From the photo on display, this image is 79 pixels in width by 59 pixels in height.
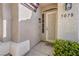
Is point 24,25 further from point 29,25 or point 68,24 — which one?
point 68,24

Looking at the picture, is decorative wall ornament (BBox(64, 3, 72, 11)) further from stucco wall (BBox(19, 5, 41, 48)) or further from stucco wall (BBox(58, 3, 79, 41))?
stucco wall (BBox(19, 5, 41, 48))

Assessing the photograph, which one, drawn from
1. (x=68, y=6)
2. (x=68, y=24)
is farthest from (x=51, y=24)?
(x=68, y=6)

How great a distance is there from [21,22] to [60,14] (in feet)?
2.31

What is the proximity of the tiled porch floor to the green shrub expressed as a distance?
0.14 meters

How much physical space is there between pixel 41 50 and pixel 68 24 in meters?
0.68

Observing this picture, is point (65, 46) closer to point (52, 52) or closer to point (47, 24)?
point (52, 52)

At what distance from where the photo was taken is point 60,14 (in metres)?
2.13

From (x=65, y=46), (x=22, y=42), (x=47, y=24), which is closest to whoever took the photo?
(x=65, y=46)

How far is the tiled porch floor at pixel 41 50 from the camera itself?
6.91ft

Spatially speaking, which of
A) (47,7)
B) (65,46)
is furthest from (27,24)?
(65,46)

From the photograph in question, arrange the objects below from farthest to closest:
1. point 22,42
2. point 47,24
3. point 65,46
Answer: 1. point 47,24
2. point 22,42
3. point 65,46

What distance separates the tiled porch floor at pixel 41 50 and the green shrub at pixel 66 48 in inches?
5.6

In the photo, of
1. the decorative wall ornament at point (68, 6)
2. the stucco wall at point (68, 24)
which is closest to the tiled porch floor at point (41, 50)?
the stucco wall at point (68, 24)

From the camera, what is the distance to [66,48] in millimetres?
1911
